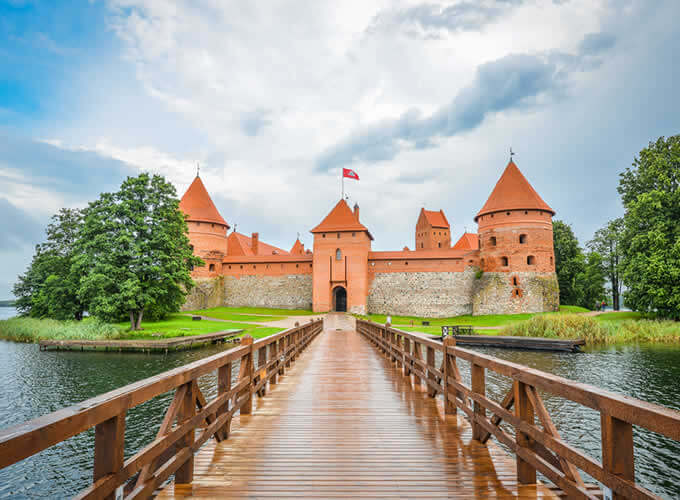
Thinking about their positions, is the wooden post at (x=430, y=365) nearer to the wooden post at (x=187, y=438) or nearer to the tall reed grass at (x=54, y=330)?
the wooden post at (x=187, y=438)

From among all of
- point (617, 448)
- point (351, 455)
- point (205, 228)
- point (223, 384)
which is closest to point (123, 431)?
point (223, 384)

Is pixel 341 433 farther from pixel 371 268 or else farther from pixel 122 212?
pixel 371 268

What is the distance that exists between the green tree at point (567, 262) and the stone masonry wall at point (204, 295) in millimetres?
31056

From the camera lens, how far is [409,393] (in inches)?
223

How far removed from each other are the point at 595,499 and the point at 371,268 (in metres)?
31.4

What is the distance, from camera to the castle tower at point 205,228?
112 ft

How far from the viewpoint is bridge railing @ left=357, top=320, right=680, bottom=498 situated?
1.63 meters

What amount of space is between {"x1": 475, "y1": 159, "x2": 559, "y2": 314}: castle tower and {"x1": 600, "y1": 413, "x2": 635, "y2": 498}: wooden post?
30.0 metres

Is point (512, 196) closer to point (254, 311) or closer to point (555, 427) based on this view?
point (254, 311)

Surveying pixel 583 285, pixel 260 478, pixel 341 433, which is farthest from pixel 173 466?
pixel 583 285

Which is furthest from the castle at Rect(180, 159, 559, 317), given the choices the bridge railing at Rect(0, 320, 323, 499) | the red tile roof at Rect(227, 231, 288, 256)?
the bridge railing at Rect(0, 320, 323, 499)

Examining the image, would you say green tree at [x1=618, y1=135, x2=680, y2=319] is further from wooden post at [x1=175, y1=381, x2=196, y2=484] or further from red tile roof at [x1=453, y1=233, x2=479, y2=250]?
red tile roof at [x1=453, y1=233, x2=479, y2=250]

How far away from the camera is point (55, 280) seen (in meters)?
24.4

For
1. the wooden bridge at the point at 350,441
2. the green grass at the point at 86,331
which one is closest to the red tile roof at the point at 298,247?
the green grass at the point at 86,331
